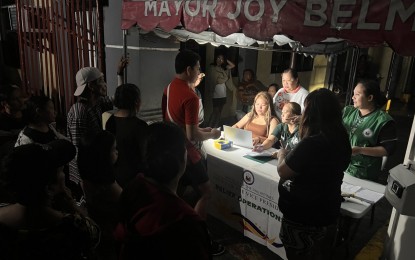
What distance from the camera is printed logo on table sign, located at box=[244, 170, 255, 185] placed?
133 inches

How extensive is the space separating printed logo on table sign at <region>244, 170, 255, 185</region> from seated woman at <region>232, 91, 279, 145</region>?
0.81 metres

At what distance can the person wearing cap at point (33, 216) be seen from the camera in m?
1.53

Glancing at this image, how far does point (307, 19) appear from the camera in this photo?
2809 mm

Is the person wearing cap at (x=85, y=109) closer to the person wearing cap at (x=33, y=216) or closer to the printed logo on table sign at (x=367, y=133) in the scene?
the person wearing cap at (x=33, y=216)

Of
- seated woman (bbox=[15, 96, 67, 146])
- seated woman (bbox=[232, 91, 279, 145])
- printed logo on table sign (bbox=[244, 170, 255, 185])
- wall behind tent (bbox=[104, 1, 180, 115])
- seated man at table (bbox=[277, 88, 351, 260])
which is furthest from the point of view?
wall behind tent (bbox=[104, 1, 180, 115])

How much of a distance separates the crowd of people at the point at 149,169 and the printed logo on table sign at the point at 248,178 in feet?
1.77

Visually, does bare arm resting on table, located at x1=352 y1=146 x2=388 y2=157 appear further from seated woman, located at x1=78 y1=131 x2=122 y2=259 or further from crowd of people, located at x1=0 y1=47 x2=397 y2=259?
seated woman, located at x1=78 y1=131 x2=122 y2=259

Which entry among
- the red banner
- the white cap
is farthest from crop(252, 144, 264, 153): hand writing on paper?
the white cap

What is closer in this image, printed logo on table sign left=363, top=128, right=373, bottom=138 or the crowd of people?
the crowd of people

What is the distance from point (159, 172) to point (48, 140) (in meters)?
2.03

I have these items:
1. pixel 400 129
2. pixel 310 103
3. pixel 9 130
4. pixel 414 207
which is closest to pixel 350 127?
pixel 414 207

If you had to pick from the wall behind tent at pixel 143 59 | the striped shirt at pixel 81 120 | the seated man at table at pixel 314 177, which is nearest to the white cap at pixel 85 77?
the striped shirt at pixel 81 120

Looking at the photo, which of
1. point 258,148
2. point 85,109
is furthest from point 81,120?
point 258,148

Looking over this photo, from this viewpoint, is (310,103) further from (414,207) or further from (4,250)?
(4,250)
